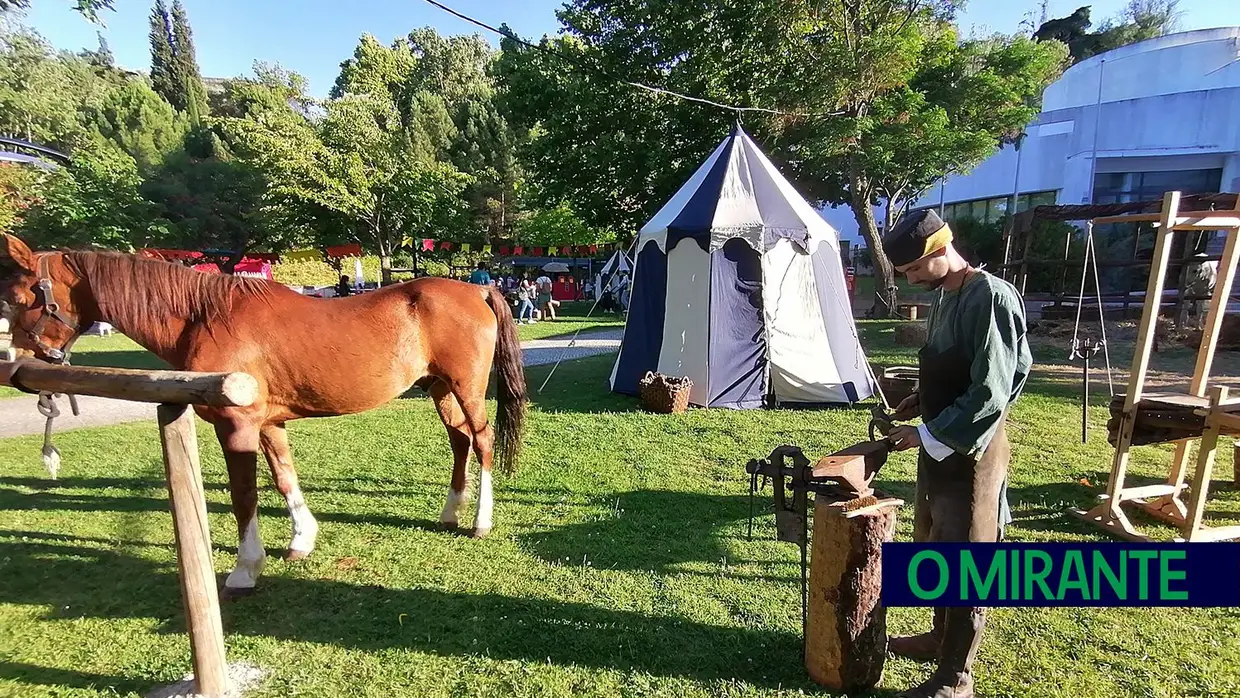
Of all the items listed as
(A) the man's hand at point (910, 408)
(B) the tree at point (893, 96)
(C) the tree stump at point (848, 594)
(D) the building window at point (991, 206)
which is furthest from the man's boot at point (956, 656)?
(D) the building window at point (991, 206)

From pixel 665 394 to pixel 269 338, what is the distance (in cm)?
464

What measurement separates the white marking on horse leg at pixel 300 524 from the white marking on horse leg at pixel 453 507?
851 mm

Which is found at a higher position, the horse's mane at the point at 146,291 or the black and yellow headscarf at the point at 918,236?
the black and yellow headscarf at the point at 918,236

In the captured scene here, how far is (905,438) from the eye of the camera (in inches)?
87.1

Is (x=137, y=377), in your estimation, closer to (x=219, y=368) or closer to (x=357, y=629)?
(x=219, y=368)

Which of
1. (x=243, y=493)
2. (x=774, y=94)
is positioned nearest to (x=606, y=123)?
(x=774, y=94)

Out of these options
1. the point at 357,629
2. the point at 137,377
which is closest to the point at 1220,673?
the point at 357,629

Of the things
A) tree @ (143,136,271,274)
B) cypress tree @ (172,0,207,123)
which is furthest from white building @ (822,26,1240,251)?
cypress tree @ (172,0,207,123)

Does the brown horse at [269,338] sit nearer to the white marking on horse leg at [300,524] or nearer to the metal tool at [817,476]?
the white marking on horse leg at [300,524]

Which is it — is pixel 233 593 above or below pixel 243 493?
below

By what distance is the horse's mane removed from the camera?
3.12 meters

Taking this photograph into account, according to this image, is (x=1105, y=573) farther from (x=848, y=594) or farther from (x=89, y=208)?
(x=89, y=208)

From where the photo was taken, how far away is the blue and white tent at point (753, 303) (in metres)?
7.48

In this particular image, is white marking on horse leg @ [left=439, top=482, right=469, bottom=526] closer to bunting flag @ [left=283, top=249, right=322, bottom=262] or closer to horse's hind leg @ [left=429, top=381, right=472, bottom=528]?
horse's hind leg @ [left=429, top=381, right=472, bottom=528]
